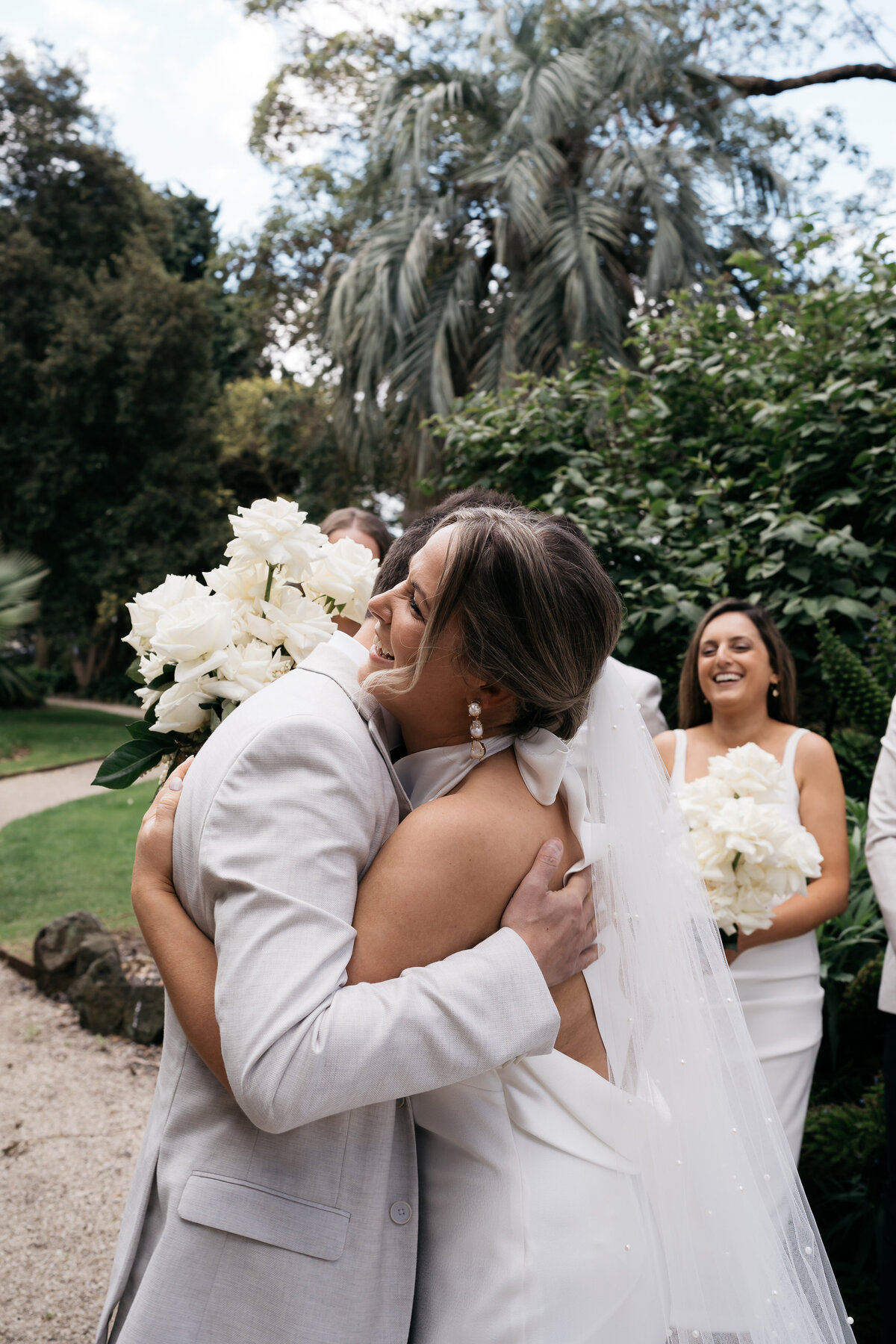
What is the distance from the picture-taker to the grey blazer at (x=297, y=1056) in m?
1.16

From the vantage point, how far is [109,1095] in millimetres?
4844

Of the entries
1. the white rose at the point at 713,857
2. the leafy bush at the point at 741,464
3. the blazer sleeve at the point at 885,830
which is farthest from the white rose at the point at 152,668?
the leafy bush at the point at 741,464

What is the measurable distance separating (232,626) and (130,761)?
0.33 meters

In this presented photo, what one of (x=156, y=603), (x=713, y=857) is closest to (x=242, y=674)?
(x=156, y=603)

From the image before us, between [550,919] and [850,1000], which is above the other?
[550,919]

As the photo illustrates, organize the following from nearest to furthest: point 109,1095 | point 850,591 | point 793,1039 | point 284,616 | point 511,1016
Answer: point 511,1016
point 284,616
point 793,1039
point 850,591
point 109,1095

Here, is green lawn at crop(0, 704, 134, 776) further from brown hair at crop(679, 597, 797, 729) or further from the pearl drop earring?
the pearl drop earring

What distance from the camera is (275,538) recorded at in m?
1.83

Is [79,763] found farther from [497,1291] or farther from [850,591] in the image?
[497,1291]

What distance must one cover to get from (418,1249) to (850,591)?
3460 millimetres

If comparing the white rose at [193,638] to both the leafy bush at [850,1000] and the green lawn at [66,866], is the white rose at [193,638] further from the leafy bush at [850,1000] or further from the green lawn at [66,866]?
the green lawn at [66,866]

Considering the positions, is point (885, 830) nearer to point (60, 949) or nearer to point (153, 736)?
point (153, 736)

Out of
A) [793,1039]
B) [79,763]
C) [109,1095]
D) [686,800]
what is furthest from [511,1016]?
[79,763]

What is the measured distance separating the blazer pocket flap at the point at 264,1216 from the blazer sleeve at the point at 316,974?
210 mm
